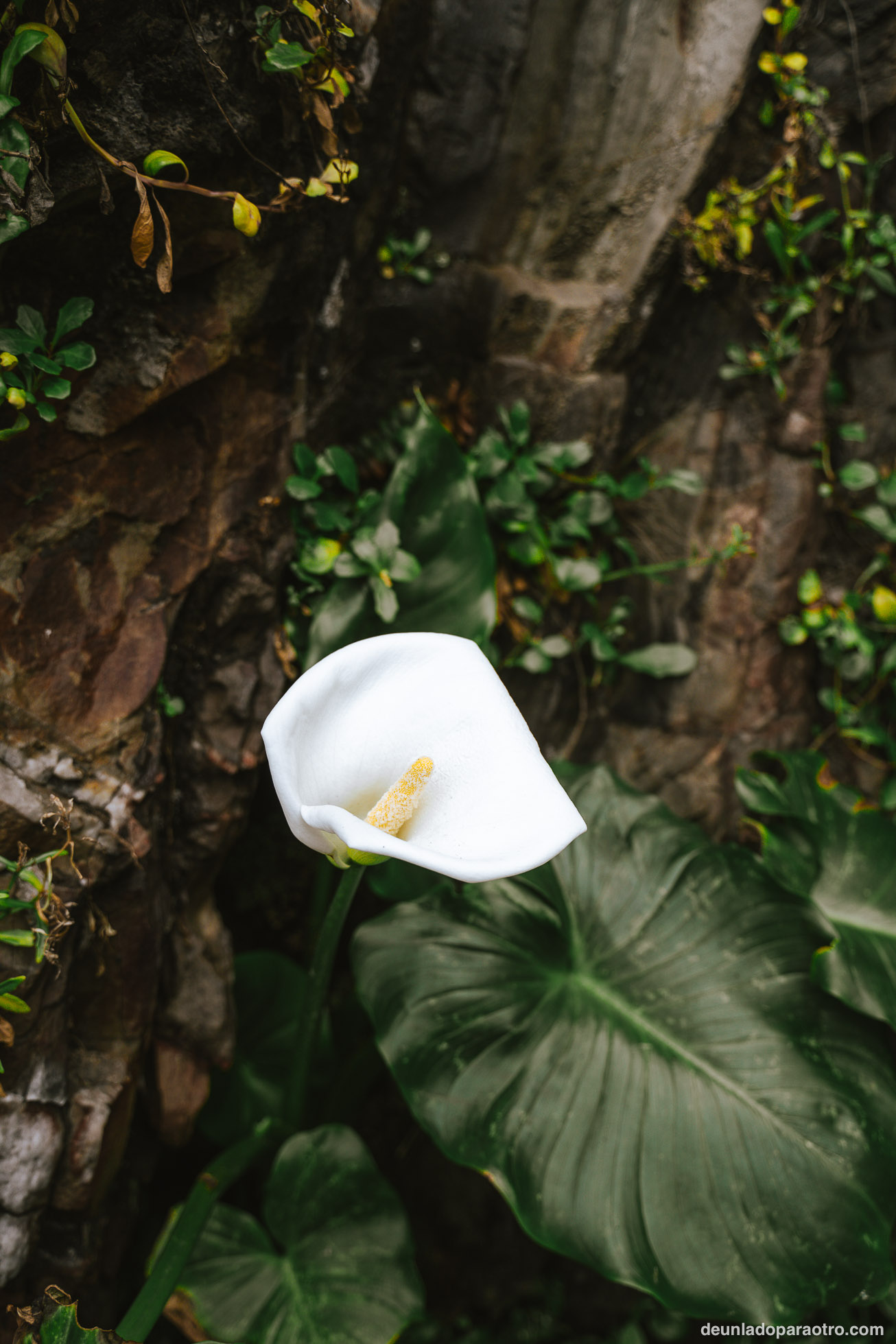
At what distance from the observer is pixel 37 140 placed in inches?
35.0

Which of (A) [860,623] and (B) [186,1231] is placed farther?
(A) [860,623]

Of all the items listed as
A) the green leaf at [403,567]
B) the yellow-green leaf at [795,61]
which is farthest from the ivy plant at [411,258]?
the yellow-green leaf at [795,61]

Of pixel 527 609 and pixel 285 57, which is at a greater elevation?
pixel 285 57

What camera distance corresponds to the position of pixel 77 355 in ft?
3.30

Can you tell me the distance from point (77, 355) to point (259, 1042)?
140 centimetres

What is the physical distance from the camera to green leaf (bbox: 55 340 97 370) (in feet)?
3.28

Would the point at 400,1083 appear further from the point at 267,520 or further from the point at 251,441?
the point at 251,441

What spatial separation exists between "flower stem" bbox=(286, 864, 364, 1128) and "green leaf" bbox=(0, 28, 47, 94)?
957mm

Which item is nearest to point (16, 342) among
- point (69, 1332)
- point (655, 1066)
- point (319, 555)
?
point (319, 555)

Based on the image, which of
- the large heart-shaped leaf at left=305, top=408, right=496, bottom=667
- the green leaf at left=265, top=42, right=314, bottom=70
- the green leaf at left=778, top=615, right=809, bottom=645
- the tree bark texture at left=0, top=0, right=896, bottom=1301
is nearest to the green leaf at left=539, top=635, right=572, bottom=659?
the tree bark texture at left=0, top=0, right=896, bottom=1301

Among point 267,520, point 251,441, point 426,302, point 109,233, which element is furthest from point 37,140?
point 426,302

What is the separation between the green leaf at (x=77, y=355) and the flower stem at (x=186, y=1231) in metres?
1.25

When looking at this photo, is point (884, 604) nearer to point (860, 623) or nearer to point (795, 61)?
point (860, 623)

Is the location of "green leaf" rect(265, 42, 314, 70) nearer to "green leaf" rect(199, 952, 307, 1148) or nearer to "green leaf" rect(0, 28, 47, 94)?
"green leaf" rect(0, 28, 47, 94)
